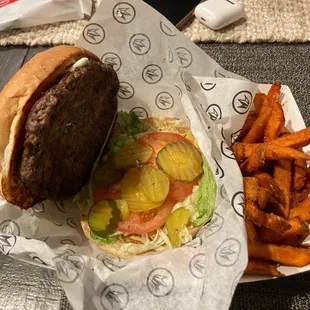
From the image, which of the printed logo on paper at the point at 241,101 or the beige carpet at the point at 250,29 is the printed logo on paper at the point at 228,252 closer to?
the printed logo on paper at the point at 241,101

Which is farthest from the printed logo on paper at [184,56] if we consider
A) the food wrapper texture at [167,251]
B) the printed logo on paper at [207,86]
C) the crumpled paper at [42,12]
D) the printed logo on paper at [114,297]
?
the crumpled paper at [42,12]

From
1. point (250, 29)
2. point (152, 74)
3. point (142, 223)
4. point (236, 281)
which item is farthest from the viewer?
point (250, 29)

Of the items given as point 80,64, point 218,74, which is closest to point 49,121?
point 80,64

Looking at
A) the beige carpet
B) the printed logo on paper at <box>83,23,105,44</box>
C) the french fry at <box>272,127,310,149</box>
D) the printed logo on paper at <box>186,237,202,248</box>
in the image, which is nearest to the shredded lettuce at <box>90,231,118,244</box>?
the printed logo on paper at <box>186,237,202,248</box>

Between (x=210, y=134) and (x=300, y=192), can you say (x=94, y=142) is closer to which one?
(x=210, y=134)

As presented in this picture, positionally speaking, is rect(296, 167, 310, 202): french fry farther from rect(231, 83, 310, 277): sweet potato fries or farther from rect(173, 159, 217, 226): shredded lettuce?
rect(173, 159, 217, 226): shredded lettuce

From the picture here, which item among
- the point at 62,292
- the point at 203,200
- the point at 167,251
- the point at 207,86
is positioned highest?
the point at 207,86

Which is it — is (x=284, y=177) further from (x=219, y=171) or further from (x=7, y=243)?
(x=7, y=243)

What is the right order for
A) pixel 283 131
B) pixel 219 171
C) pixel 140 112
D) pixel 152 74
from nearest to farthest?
pixel 219 171, pixel 283 131, pixel 152 74, pixel 140 112
